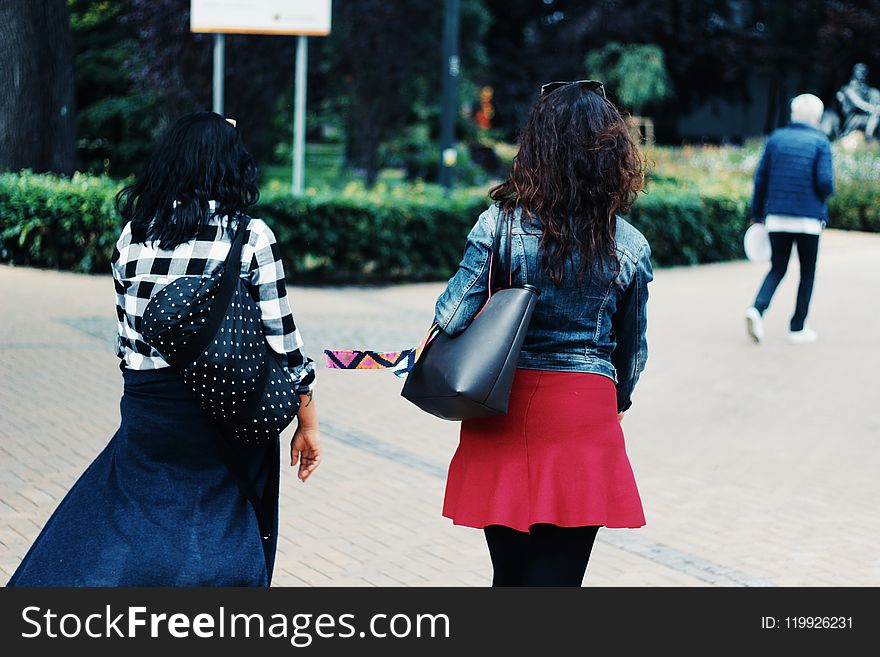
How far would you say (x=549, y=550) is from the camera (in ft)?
10.2

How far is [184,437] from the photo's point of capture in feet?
10.0

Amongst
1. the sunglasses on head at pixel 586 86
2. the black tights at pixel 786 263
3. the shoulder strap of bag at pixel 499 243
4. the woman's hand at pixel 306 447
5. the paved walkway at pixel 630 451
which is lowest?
the paved walkway at pixel 630 451

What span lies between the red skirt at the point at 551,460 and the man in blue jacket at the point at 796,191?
663 cm

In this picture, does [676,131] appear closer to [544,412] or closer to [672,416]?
[672,416]

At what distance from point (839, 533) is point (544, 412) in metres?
2.82

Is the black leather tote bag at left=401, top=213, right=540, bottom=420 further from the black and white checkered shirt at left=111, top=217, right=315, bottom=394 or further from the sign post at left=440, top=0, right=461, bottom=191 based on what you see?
the sign post at left=440, top=0, right=461, bottom=191

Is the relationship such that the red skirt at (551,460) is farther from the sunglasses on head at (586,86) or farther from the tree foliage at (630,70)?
the tree foliage at (630,70)

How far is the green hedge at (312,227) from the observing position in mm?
11773

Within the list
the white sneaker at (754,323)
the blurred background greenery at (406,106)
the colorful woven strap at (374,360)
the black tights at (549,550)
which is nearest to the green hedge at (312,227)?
the blurred background greenery at (406,106)

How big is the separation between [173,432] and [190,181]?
59cm

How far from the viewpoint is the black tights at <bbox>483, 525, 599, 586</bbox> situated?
10.2 feet

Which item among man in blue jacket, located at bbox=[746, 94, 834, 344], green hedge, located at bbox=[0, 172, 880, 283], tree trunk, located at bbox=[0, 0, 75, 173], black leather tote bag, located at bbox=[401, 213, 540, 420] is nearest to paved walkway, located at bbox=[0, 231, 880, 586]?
man in blue jacket, located at bbox=[746, 94, 834, 344]

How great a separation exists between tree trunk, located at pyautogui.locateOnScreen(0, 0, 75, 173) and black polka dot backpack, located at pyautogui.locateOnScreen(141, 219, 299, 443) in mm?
11186

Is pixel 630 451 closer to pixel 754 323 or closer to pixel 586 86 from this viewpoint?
pixel 754 323
